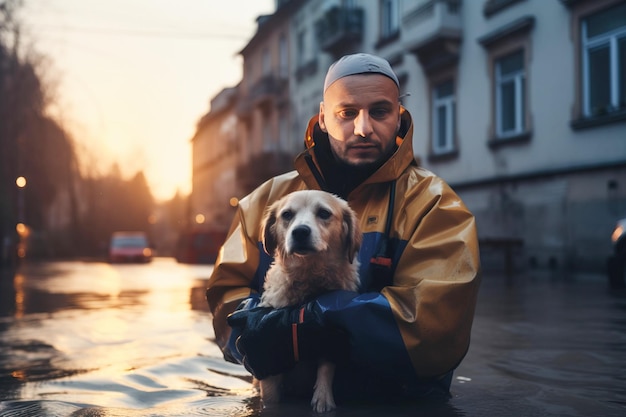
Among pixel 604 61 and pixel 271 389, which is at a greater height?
pixel 604 61

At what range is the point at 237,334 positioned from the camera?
149 inches

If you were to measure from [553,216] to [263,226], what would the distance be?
14703 mm

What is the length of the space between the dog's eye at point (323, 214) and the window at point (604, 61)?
1327 cm

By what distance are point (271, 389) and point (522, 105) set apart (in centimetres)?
1628

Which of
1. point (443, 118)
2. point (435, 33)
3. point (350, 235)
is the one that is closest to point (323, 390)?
point (350, 235)

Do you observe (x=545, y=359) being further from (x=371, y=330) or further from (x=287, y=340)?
(x=287, y=340)

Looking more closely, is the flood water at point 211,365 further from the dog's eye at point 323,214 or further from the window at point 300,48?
the window at point 300,48

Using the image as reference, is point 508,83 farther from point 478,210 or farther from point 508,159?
point 478,210

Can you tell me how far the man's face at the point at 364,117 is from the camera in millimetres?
3717

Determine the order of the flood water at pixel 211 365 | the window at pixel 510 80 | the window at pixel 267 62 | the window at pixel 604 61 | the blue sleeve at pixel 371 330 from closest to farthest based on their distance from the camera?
the blue sleeve at pixel 371 330 < the flood water at pixel 211 365 < the window at pixel 604 61 < the window at pixel 510 80 < the window at pixel 267 62

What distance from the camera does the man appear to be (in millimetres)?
3291

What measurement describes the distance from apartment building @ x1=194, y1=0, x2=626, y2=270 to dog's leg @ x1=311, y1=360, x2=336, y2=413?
1307cm

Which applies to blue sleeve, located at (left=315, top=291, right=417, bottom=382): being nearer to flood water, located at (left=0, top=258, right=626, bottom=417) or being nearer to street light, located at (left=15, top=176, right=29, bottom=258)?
flood water, located at (left=0, top=258, right=626, bottom=417)

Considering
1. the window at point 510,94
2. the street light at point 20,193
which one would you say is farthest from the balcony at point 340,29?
the street light at point 20,193
